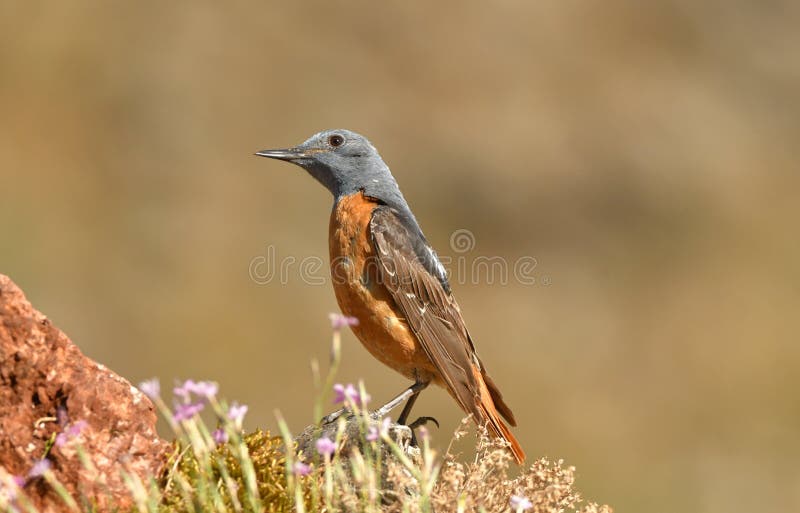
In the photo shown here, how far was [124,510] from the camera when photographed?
11.6 ft

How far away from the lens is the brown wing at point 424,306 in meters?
5.89

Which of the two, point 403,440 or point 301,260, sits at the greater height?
point 301,260

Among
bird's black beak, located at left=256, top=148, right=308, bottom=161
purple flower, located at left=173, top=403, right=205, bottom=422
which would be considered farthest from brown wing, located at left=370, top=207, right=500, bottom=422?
purple flower, located at left=173, top=403, right=205, bottom=422

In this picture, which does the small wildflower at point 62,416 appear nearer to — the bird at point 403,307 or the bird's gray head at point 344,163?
the bird at point 403,307

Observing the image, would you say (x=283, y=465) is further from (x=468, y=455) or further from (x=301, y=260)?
(x=301, y=260)

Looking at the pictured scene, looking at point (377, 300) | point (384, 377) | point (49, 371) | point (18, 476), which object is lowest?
point (18, 476)

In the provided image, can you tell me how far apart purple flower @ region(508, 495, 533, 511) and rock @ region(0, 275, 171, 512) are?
1554 mm

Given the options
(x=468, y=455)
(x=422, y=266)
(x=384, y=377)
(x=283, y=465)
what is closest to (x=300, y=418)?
(x=384, y=377)

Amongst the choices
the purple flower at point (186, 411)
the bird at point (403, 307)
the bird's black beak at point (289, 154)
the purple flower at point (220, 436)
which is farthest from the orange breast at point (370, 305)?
the purple flower at point (186, 411)

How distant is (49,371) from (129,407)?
0.37 metres

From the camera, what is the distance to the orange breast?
5.88 meters

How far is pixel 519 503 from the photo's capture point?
321cm

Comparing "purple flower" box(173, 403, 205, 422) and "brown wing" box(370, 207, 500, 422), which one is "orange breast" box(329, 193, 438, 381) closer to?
"brown wing" box(370, 207, 500, 422)

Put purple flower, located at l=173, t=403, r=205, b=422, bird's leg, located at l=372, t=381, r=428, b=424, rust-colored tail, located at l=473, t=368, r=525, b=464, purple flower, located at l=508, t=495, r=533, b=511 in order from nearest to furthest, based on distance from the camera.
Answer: purple flower, located at l=173, t=403, r=205, b=422 → purple flower, located at l=508, t=495, r=533, b=511 → rust-colored tail, located at l=473, t=368, r=525, b=464 → bird's leg, located at l=372, t=381, r=428, b=424
